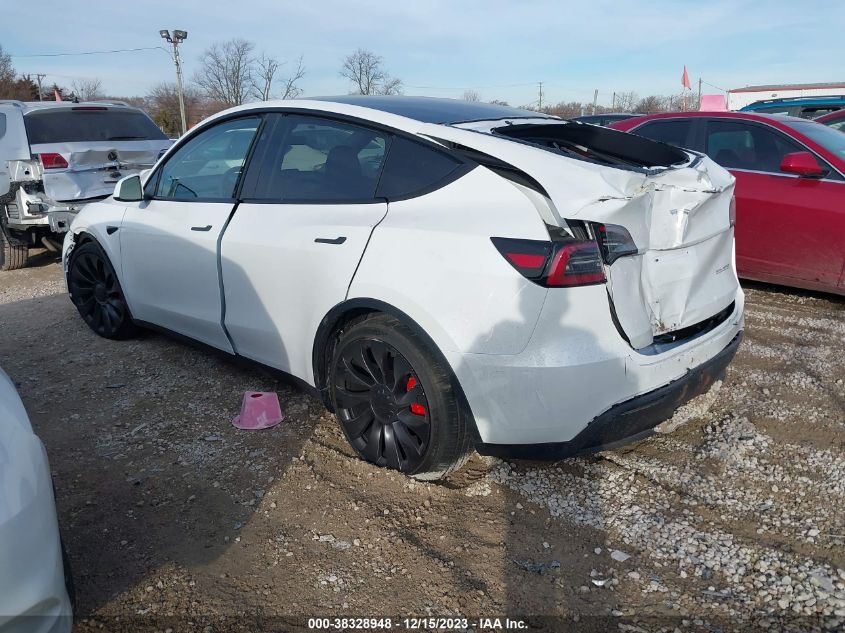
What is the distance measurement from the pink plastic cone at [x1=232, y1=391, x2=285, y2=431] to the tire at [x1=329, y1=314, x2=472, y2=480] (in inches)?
22.0

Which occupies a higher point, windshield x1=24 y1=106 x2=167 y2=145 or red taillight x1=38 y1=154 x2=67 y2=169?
windshield x1=24 y1=106 x2=167 y2=145

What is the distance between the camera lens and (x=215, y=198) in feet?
12.0

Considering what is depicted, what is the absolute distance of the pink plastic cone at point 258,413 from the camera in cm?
348

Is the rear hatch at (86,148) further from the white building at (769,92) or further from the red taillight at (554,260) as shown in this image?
the white building at (769,92)

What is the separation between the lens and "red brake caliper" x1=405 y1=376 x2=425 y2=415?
274cm

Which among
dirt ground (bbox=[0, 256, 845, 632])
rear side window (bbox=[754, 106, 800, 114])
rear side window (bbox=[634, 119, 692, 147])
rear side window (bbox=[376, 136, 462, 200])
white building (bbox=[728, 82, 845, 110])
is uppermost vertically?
white building (bbox=[728, 82, 845, 110])

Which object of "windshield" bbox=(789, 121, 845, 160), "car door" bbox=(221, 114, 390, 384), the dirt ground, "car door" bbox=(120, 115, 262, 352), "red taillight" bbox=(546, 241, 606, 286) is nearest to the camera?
the dirt ground

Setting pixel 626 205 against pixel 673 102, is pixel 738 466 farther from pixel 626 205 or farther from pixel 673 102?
pixel 673 102

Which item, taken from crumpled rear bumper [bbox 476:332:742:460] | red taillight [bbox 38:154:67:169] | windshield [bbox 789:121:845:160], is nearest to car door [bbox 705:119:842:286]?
windshield [bbox 789:121:845:160]

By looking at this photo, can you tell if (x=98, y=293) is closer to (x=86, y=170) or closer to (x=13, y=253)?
(x=86, y=170)

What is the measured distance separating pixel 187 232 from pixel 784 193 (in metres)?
4.50

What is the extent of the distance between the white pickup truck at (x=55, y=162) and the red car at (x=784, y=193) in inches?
230

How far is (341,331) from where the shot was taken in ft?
9.98

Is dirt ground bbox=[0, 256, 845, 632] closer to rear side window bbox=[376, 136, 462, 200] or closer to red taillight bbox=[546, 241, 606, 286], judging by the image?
red taillight bbox=[546, 241, 606, 286]
